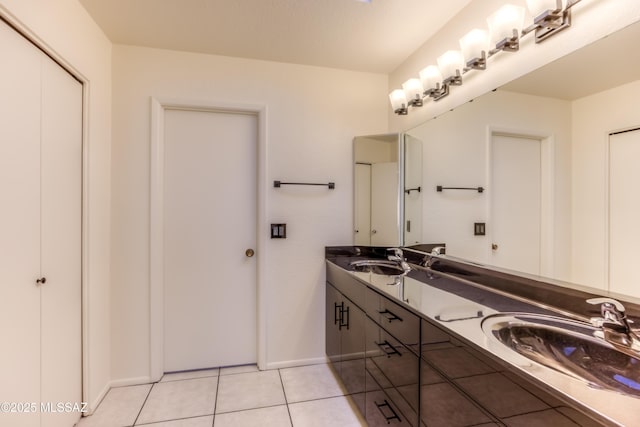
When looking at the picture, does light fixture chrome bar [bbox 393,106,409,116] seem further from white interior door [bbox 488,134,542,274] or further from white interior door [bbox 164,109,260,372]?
white interior door [bbox 164,109,260,372]

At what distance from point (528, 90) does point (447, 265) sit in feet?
3.24

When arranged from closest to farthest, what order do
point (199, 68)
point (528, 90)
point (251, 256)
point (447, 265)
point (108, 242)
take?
point (528, 90) → point (447, 265) → point (108, 242) → point (199, 68) → point (251, 256)

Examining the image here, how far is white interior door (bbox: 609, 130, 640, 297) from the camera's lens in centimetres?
99

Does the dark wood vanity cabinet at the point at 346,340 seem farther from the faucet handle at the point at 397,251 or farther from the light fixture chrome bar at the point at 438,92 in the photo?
the light fixture chrome bar at the point at 438,92

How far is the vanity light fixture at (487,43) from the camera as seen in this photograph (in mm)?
1188

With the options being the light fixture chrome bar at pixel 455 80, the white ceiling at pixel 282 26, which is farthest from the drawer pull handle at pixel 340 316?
the white ceiling at pixel 282 26

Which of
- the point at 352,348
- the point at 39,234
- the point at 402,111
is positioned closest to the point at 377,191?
the point at 402,111

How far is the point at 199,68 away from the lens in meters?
2.23

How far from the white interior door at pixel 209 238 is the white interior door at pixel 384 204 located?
3.16 ft

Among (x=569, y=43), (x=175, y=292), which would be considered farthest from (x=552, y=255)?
(x=175, y=292)

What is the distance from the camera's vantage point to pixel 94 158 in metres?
1.89

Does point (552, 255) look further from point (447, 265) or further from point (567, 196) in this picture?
point (447, 265)

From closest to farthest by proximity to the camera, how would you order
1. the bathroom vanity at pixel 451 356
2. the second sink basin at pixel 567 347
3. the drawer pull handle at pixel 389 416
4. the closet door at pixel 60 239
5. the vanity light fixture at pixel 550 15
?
the bathroom vanity at pixel 451 356 → the second sink basin at pixel 567 347 → the vanity light fixture at pixel 550 15 → the drawer pull handle at pixel 389 416 → the closet door at pixel 60 239

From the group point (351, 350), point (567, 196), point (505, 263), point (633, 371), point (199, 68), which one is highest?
point (199, 68)
